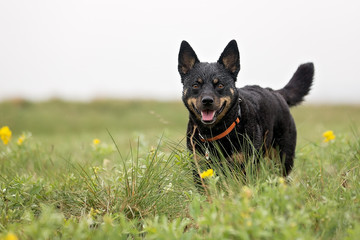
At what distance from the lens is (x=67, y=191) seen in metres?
3.00

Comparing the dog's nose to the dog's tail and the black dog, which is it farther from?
the dog's tail

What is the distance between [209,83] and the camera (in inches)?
141

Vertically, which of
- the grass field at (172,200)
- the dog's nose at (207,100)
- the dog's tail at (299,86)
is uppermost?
the dog's nose at (207,100)

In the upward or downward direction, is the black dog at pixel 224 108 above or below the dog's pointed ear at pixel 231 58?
below

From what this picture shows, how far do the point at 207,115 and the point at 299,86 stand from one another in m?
1.98

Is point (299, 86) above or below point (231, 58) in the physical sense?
below

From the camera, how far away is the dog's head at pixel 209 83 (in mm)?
3404

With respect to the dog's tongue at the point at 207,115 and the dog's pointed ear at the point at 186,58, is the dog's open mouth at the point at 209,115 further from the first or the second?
the dog's pointed ear at the point at 186,58

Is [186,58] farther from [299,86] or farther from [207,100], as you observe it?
[299,86]

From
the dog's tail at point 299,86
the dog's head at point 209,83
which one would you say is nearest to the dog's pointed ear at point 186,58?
the dog's head at point 209,83

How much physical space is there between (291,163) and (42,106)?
1431 cm

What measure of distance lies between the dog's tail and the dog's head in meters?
1.31

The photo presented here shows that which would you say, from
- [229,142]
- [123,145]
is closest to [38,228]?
[229,142]

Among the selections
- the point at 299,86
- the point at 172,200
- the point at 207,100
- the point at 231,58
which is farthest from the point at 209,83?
the point at 299,86
